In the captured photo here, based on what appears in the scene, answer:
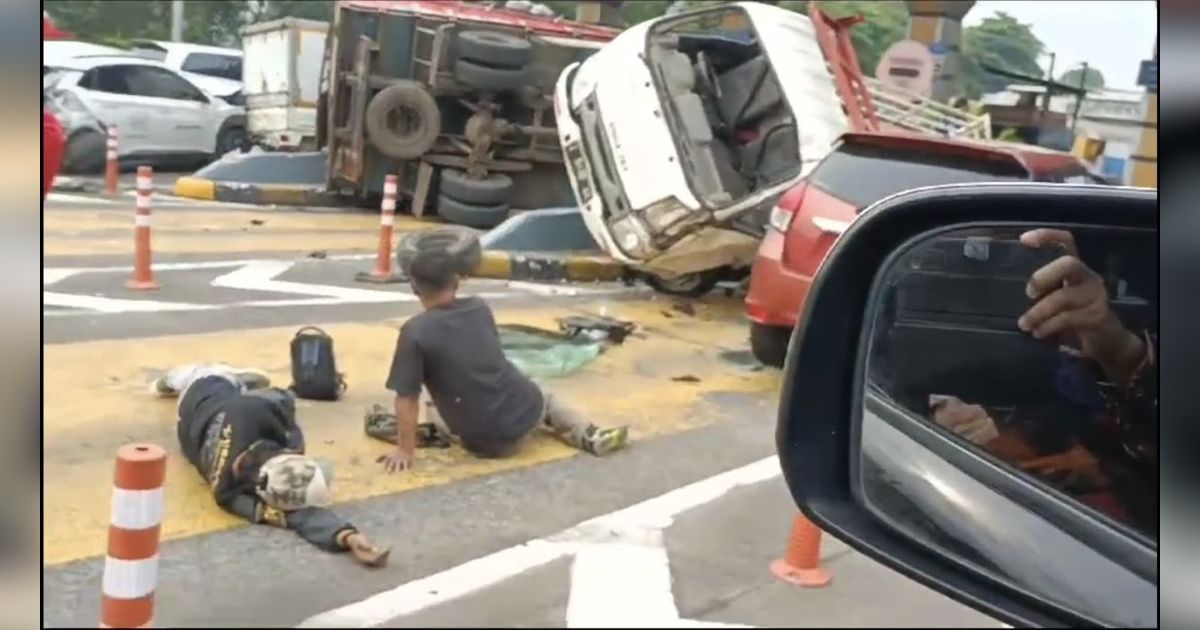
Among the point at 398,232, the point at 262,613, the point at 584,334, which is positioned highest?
the point at 398,232

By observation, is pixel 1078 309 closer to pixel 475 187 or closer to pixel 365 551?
pixel 475 187

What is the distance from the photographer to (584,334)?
9.30 feet

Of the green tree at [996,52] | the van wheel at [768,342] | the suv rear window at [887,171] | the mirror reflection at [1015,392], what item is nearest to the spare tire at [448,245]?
the van wheel at [768,342]

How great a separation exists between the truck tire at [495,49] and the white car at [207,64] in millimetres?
411

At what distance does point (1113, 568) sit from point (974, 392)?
0.18 metres

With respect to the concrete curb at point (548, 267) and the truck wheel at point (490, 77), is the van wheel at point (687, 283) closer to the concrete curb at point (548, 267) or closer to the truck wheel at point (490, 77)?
the concrete curb at point (548, 267)

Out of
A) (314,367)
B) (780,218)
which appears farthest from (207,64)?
(780,218)

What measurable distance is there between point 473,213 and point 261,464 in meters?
0.65

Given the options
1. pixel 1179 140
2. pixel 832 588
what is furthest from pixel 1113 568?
pixel 832 588

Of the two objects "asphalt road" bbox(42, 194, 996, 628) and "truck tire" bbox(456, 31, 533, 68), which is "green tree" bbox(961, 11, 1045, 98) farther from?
"truck tire" bbox(456, 31, 533, 68)

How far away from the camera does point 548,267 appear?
2.52 meters

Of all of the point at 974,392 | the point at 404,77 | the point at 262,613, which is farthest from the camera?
the point at 404,77

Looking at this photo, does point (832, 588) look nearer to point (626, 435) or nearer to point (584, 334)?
point (626, 435)

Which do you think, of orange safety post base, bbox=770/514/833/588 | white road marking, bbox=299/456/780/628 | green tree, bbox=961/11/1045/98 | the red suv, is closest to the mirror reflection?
A: the red suv
